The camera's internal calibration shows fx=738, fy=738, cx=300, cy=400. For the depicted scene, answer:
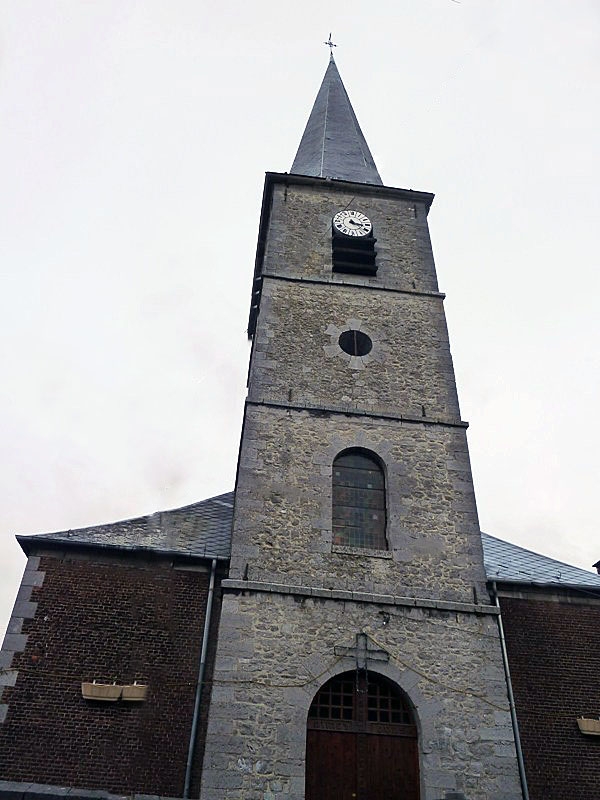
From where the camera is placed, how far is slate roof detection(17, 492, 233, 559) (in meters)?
11.0

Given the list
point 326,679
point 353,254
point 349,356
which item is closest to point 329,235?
point 353,254

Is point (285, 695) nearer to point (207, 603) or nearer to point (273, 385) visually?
point (207, 603)

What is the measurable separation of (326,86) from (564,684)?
68.5 ft

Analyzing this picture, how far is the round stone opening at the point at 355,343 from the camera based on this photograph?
14.0 m

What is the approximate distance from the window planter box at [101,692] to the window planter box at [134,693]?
0.08 meters

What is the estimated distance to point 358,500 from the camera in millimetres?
11906

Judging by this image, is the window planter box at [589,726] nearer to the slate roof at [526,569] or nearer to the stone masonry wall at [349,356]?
the slate roof at [526,569]

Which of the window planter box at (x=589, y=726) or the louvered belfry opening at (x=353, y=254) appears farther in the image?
the louvered belfry opening at (x=353, y=254)

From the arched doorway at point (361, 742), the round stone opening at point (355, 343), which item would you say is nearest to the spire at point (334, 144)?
the round stone opening at point (355, 343)

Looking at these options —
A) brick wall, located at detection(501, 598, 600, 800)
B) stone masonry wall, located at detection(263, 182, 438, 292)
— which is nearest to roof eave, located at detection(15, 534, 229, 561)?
brick wall, located at detection(501, 598, 600, 800)

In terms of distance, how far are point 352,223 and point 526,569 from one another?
8.51m

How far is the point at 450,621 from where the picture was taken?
1060 centimetres

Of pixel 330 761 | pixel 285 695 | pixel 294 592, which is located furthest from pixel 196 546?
pixel 330 761

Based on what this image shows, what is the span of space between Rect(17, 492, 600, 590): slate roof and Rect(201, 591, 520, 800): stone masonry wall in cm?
127
